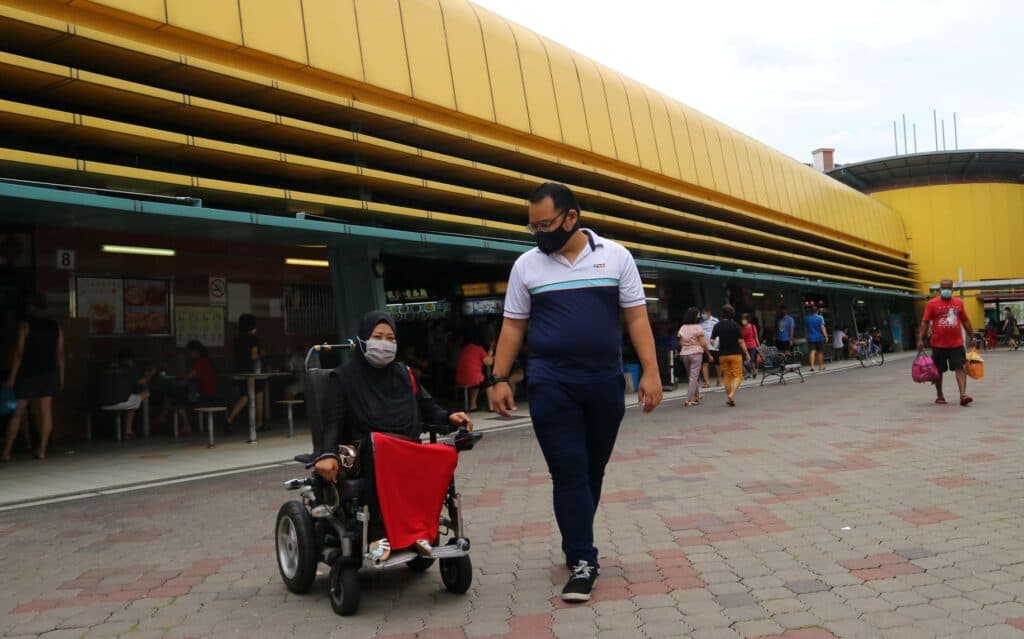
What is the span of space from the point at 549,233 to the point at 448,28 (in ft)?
35.8

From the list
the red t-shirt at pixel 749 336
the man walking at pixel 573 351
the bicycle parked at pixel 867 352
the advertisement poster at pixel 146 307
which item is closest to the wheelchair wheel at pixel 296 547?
the man walking at pixel 573 351

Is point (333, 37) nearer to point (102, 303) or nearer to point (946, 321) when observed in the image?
point (102, 303)

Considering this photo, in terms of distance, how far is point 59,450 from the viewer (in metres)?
10.6

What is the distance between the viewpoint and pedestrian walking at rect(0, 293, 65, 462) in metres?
9.52

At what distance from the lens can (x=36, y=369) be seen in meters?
9.63

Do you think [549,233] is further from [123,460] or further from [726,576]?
[123,460]

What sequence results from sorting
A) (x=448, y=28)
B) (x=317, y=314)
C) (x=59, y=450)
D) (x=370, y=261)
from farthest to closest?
(x=317, y=314) < (x=448, y=28) < (x=370, y=261) < (x=59, y=450)

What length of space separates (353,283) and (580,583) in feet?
29.4

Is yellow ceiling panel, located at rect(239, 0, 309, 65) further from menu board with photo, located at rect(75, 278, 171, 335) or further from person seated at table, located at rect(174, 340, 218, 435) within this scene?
person seated at table, located at rect(174, 340, 218, 435)

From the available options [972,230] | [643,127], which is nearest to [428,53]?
[643,127]

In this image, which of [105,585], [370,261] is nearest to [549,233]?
[105,585]

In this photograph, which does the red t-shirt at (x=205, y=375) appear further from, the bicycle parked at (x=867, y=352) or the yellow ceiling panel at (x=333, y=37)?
the bicycle parked at (x=867, y=352)

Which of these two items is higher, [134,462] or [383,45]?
[383,45]

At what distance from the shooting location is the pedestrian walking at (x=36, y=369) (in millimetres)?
9523
